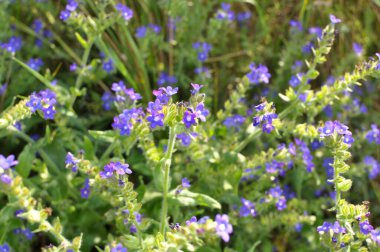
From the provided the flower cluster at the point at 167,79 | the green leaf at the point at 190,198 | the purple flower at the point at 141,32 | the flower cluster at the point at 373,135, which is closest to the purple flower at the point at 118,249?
the green leaf at the point at 190,198

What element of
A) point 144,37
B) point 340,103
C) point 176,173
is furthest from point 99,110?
point 340,103

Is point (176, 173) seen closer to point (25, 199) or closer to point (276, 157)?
point (276, 157)

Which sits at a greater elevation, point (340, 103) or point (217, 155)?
point (340, 103)

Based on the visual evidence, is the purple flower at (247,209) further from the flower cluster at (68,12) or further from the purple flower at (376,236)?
the flower cluster at (68,12)

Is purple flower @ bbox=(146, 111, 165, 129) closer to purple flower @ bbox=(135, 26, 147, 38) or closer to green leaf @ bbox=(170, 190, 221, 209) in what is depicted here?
green leaf @ bbox=(170, 190, 221, 209)

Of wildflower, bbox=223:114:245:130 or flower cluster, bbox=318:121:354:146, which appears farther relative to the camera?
wildflower, bbox=223:114:245:130

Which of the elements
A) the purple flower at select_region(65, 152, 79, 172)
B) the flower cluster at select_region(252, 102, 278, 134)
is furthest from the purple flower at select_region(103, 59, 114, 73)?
the flower cluster at select_region(252, 102, 278, 134)

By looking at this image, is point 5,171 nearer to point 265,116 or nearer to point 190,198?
point 190,198

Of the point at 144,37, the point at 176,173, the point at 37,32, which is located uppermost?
the point at 37,32
